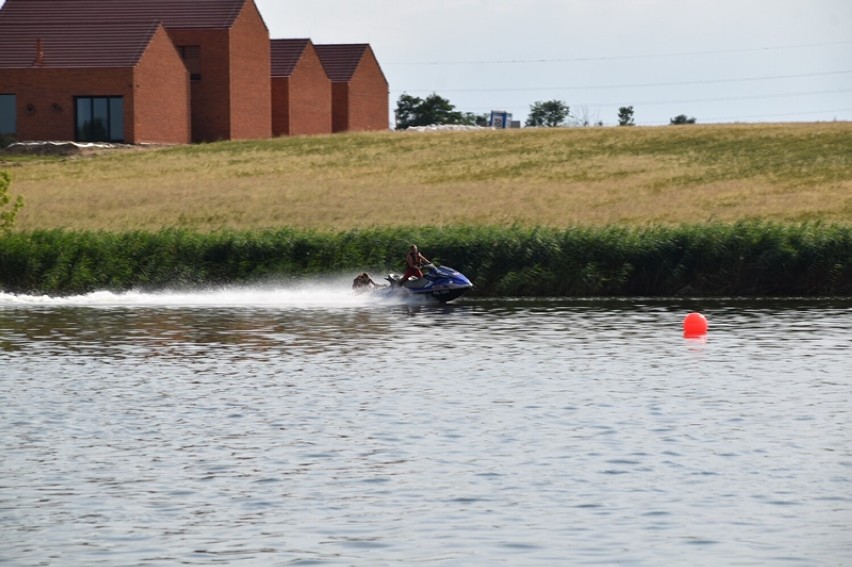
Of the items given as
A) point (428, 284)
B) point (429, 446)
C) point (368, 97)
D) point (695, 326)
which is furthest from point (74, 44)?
point (429, 446)

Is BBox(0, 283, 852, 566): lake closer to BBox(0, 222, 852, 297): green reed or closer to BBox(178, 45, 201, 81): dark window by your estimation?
BBox(0, 222, 852, 297): green reed

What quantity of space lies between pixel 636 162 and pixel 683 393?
49.7 metres

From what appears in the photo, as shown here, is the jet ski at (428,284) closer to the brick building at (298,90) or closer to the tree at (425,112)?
the brick building at (298,90)

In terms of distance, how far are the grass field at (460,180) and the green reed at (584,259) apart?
203 inches

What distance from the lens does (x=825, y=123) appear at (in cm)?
8469

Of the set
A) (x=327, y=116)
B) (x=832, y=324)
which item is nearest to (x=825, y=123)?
(x=327, y=116)

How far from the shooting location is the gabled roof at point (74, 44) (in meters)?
82.4

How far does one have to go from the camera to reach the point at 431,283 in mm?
38031

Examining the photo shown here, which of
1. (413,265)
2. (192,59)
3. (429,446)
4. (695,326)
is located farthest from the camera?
(192,59)

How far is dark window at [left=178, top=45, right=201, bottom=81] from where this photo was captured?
291 ft

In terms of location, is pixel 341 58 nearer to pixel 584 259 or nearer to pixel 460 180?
pixel 460 180

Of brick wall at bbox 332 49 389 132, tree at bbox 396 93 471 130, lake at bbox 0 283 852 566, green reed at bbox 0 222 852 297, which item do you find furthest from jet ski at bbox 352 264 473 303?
tree at bbox 396 93 471 130

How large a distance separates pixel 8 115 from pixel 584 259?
4937cm

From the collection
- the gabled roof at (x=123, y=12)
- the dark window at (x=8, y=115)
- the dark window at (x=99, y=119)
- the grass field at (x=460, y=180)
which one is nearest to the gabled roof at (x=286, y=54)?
the gabled roof at (x=123, y=12)
